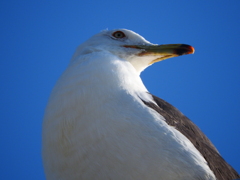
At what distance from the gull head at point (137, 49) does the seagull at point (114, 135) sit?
2.60 ft

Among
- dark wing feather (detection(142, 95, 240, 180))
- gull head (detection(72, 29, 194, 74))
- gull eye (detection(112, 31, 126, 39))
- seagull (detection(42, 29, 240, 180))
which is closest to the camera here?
seagull (detection(42, 29, 240, 180))

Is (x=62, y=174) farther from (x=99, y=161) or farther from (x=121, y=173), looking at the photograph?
(x=121, y=173)

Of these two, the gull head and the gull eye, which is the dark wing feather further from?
the gull eye

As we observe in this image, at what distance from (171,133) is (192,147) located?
24 centimetres

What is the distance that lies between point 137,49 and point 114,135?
1.94 m

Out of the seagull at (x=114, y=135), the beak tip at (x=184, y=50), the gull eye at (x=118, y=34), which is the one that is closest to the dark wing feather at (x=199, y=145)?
the seagull at (x=114, y=135)

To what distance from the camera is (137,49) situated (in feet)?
12.1

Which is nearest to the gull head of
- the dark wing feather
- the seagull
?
the seagull

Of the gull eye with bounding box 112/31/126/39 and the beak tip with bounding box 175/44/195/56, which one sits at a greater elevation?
the gull eye with bounding box 112/31/126/39

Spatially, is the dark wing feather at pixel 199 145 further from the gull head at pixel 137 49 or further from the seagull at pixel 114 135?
the gull head at pixel 137 49

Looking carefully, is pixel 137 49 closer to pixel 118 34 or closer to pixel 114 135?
pixel 118 34

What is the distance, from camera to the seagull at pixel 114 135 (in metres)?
1.96

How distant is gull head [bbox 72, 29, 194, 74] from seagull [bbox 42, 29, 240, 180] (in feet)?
2.60

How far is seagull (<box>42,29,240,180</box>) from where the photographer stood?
196cm
